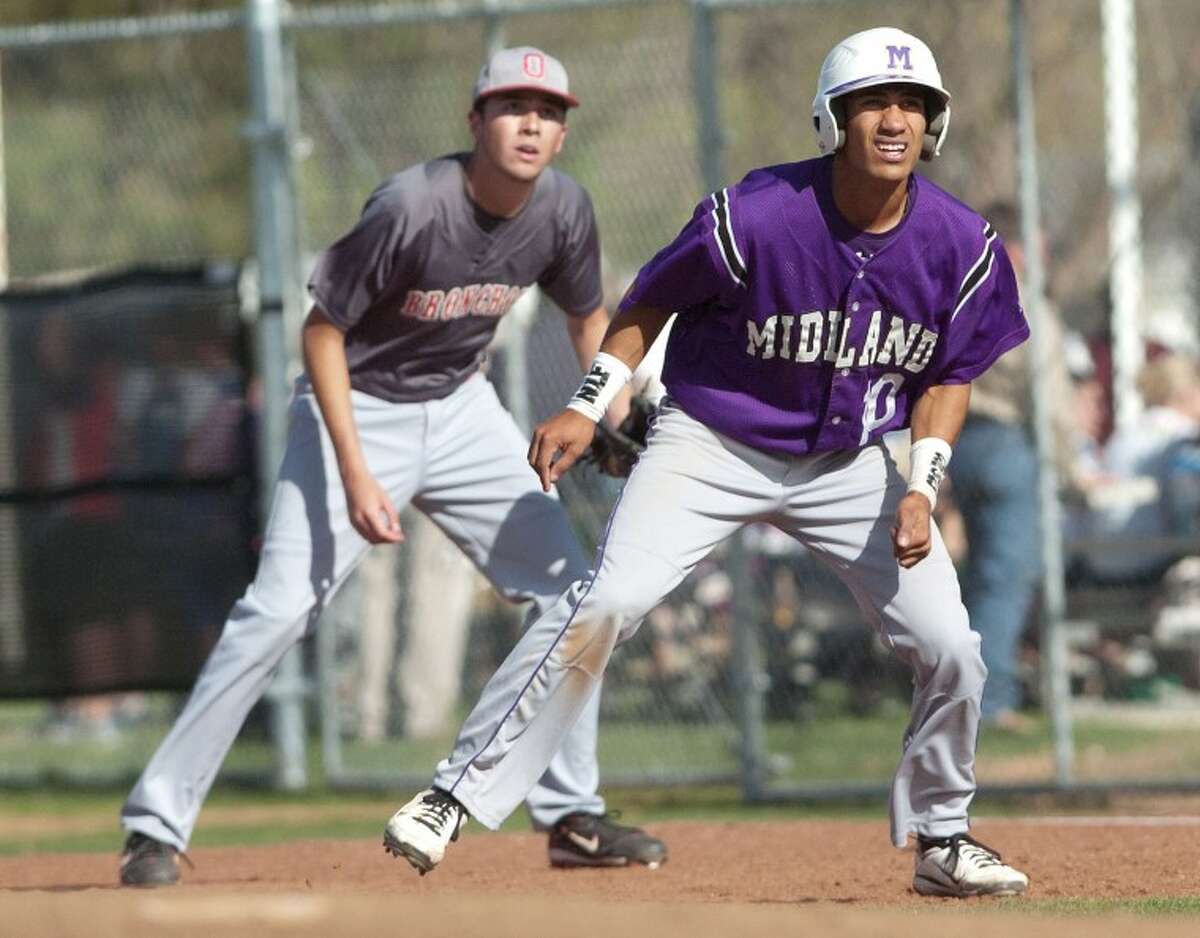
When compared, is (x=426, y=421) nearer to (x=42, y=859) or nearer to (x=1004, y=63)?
(x=42, y=859)

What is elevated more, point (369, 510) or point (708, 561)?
point (369, 510)

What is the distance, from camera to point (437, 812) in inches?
235

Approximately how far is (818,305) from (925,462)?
507mm

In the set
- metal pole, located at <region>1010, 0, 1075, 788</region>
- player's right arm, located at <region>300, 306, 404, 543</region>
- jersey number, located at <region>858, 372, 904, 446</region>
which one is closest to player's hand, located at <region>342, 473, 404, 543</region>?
player's right arm, located at <region>300, 306, 404, 543</region>

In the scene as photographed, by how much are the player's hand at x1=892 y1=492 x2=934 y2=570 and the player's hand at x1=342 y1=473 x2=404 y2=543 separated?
63.6 inches

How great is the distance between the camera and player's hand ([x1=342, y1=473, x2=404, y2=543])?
675 centimetres

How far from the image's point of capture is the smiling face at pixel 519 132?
6863 mm

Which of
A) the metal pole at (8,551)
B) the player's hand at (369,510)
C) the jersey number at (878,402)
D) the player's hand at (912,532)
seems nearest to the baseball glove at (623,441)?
the player's hand at (369,510)

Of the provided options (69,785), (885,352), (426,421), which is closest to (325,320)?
(426,421)

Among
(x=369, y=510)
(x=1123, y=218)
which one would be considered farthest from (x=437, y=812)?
(x=1123, y=218)

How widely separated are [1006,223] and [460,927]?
5.71m

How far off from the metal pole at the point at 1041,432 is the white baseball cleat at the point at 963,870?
117 inches

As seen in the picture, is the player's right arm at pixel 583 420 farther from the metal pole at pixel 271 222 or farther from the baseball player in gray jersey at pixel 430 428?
the metal pole at pixel 271 222

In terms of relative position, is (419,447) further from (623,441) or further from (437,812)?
(437,812)
